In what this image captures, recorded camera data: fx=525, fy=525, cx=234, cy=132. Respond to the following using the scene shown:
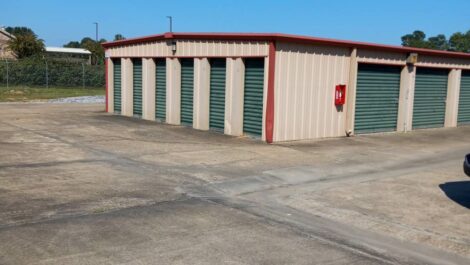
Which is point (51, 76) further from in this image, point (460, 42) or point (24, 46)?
point (460, 42)

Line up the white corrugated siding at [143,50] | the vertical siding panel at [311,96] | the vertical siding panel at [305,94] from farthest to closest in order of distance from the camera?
the white corrugated siding at [143,50] < the vertical siding panel at [311,96] < the vertical siding panel at [305,94]

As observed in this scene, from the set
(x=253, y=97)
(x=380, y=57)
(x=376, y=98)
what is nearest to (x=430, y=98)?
(x=376, y=98)

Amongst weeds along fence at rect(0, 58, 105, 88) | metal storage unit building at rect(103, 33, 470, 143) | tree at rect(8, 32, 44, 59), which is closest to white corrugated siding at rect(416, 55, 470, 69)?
metal storage unit building at rect(103, 33, 470, 143)

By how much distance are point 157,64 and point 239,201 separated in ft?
38.5

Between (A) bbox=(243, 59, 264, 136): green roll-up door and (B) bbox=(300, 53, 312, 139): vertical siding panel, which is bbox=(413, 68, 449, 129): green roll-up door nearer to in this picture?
(B) bbox=(300, 53, 312, 139): vertical siding panel

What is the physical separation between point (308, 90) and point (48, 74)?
30.4m

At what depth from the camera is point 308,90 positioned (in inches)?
582

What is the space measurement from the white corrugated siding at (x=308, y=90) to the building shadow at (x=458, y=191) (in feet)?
17.8

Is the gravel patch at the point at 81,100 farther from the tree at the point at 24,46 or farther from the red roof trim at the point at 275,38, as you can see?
the tree at the point at 24,46

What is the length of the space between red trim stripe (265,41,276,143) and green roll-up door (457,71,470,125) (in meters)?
11.0

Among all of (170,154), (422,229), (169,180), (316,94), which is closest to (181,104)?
(316,94)

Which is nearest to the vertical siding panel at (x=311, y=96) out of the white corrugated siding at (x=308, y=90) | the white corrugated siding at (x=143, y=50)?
the white corrugated siding at (x=308, y=90)

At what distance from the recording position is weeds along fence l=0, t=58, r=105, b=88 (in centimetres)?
3900

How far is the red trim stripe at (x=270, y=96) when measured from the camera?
13.7m
